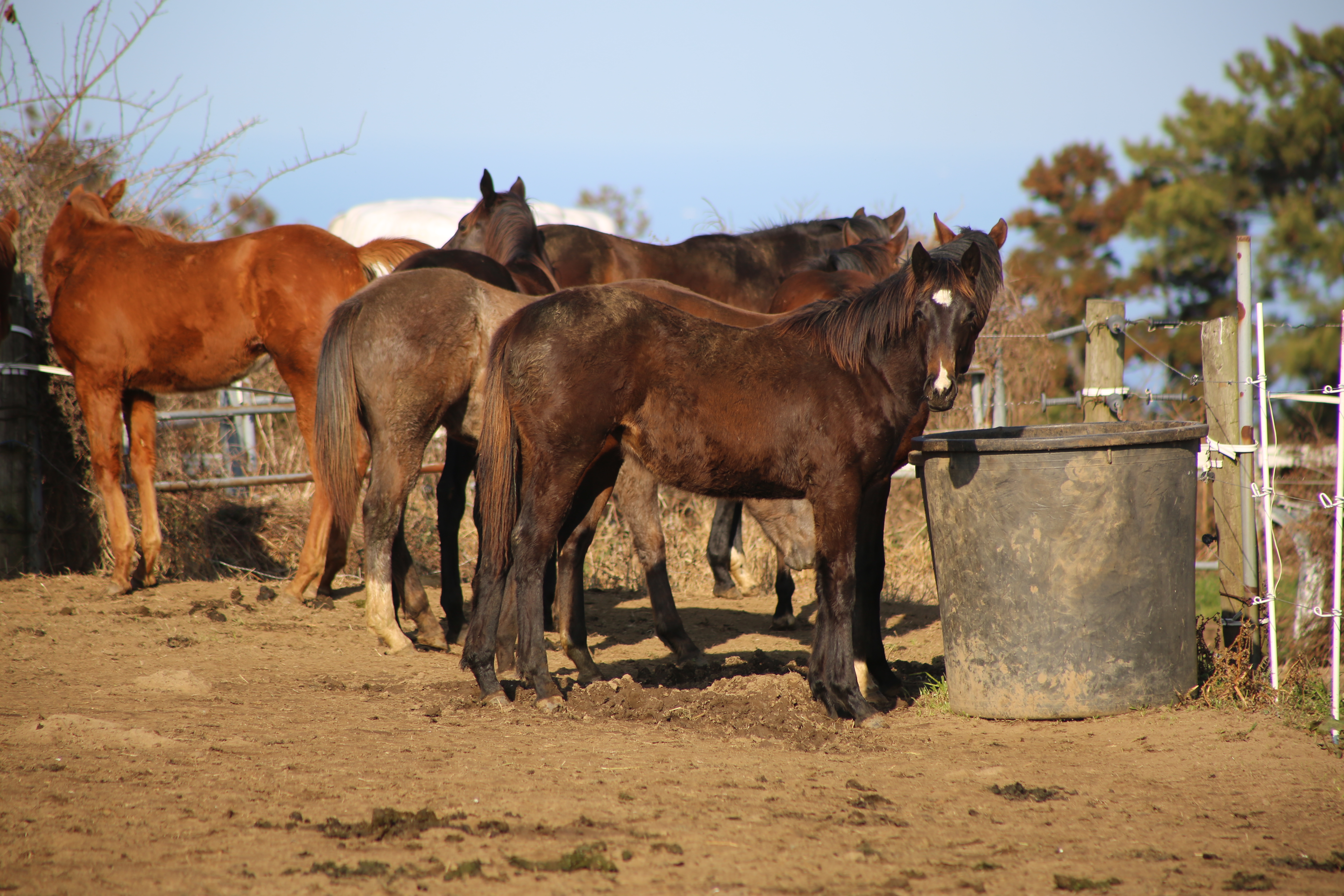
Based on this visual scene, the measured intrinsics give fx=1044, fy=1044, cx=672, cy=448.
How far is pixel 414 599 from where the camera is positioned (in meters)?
6.03

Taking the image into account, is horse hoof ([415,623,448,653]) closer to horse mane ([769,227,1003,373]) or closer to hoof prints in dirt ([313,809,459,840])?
horse mane ([769,227,1003,373])

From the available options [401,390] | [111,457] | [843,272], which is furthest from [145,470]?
[843,272]

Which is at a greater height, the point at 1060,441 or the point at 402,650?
the point at 1060,441

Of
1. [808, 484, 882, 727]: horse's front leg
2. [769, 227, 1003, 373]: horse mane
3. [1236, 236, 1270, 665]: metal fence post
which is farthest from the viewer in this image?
[1236, 236, 1270, 665]: metal fence post

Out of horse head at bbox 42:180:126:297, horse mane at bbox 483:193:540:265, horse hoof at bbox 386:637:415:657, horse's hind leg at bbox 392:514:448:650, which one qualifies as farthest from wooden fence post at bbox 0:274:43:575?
Result: horse hoof at bbox 386:637:415:657

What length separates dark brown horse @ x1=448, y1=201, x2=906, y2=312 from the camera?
7.33 m

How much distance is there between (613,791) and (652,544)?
2.56m

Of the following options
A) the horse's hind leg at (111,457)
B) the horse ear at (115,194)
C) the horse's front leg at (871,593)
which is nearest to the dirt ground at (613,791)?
the horse's front leg at (871,593)

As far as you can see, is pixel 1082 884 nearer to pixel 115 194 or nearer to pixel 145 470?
pixel 145 470

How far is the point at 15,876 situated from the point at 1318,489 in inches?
413

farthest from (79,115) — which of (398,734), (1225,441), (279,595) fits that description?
(1225,441)

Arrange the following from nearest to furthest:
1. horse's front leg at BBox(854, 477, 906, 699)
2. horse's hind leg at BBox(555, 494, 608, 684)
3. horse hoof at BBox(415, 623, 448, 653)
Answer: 1. horse's front leg at BBox(854, 477, 906, 699)
2. horse's hind leg at BBox(555, 494, 608, 684)
3. horse hoof at BBox(415, 623, 448, 653)

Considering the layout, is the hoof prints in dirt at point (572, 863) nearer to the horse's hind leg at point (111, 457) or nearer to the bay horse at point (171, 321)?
the bay horse at point (171, 321)

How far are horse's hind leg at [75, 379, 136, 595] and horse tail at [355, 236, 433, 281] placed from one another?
1.86 metres
